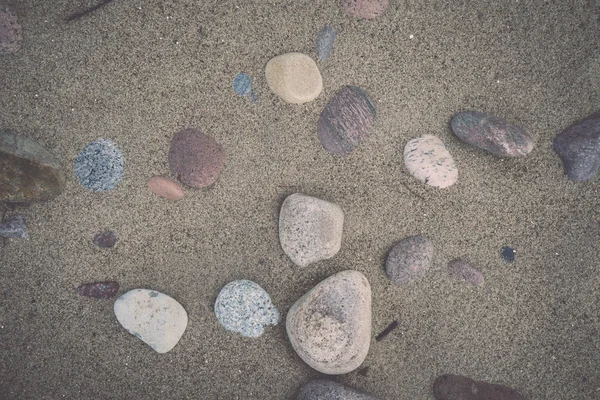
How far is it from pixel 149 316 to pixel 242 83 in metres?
1.17

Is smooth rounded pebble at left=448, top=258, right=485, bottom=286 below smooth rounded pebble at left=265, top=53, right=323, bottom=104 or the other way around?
below

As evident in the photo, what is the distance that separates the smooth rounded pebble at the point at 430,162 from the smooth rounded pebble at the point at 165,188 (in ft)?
3.57

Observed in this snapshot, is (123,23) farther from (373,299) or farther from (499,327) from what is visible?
(499,327)

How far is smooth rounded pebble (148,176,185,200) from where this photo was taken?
84.7 inches

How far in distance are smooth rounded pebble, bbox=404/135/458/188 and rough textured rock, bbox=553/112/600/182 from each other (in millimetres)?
517

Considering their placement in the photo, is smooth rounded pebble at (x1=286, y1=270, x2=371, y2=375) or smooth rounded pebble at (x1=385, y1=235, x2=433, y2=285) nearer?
smooth rounded pebble at (x1=286, y1=270, x2=371, y2=375)

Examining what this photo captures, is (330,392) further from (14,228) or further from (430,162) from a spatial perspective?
(14,228)

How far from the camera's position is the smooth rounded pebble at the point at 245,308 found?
6.97 ft

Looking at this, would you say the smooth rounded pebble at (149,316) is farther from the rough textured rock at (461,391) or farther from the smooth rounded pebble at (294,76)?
the rough textured rock at (461,391)

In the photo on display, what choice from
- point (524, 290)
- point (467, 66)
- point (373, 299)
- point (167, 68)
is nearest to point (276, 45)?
point (167, 68)

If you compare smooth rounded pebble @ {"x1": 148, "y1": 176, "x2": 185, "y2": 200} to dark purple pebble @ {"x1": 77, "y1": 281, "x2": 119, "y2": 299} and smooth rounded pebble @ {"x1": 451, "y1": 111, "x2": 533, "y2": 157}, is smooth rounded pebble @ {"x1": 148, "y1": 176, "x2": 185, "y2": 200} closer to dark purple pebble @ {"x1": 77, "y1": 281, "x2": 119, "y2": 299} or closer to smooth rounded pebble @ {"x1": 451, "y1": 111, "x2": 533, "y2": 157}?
dark purple pebble @ {"x1": 77, "y1": 281, "x2": 119, "y2": 299}

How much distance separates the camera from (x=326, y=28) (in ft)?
7.07

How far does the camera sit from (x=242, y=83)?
84.9 inches

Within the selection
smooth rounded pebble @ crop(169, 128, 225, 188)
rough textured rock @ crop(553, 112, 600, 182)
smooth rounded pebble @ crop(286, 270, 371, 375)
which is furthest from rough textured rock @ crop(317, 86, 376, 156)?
rough textured rock @ crop(553, 112, 600, 182)
